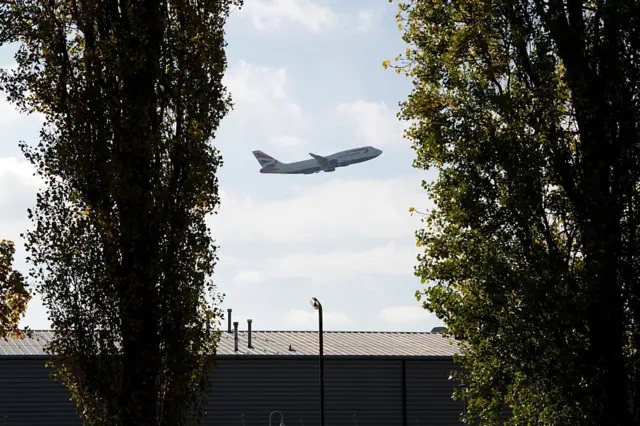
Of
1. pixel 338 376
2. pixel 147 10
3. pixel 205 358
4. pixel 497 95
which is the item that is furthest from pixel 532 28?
pixel 338 376

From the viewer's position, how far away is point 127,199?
56.7 ft

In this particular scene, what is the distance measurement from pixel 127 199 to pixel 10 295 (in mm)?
8956

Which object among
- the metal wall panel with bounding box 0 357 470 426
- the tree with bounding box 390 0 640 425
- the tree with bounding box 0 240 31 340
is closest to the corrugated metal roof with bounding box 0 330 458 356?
the metal wall panel with bounding box 0 357 470 426

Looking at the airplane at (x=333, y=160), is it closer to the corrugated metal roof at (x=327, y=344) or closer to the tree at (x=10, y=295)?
the corrugated metal roof at (x=327, y=344)

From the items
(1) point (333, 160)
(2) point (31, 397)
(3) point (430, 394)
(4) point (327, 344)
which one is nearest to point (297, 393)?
(4) point (327, 344)

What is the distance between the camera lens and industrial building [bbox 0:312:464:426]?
136 ft

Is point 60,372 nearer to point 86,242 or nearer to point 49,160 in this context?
point 86,242

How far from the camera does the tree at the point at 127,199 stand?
1714 cm

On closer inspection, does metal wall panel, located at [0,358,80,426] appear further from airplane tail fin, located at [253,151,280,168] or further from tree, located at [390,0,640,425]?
airplane tail fin, located at [253,151,280,168]

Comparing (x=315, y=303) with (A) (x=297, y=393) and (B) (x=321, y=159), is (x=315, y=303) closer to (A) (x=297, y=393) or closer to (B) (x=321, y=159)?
(A) (x=297, y=393)

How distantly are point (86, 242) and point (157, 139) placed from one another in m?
2.17

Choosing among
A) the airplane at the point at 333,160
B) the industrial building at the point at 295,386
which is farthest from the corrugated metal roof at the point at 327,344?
the airplane at the point at 333,160

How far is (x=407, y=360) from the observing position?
153 ft

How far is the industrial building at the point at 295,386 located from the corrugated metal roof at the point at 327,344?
7cm
